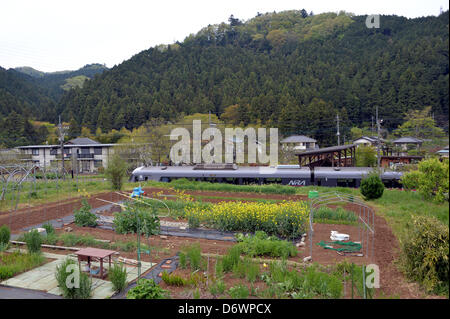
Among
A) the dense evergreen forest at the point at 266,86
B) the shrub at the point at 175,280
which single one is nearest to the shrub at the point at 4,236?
the shrub at the point at 175,280

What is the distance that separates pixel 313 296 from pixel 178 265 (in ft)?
10.7

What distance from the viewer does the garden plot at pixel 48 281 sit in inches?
233

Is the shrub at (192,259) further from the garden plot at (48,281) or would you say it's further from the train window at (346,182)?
the train window at (346,182)

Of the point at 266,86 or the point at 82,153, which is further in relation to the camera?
the point at 266,86

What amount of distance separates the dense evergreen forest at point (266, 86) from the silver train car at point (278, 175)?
7.52 m

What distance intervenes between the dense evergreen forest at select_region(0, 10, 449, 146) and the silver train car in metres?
7.52

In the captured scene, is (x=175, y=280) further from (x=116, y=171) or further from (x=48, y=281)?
(x=116, y=171)

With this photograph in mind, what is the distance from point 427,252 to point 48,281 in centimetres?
742

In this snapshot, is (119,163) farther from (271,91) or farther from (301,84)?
(301,84)

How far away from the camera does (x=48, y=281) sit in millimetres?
6375

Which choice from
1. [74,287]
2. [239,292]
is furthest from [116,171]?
[239,292]

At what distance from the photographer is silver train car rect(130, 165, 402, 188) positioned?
19.2m

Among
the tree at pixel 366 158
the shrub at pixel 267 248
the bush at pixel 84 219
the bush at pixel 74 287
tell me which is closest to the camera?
the bush at pixel 74 287

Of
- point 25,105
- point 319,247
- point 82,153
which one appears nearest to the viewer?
point 319,247
